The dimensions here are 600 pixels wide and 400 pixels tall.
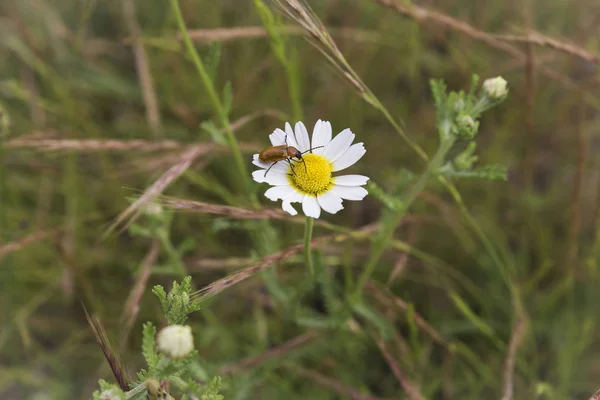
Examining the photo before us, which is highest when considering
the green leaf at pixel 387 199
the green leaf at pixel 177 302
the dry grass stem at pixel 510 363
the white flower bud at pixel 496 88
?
the white flower bud at pixel 496 88

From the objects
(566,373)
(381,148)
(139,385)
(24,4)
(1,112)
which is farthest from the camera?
(24,4)

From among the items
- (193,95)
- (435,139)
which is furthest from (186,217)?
(435,139)

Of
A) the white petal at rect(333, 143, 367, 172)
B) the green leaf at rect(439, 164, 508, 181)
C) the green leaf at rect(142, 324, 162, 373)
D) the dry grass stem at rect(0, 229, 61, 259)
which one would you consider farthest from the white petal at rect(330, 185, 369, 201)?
the dry grass stem at rect(0, 229, 61, 259)

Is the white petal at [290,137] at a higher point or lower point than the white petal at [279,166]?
higher

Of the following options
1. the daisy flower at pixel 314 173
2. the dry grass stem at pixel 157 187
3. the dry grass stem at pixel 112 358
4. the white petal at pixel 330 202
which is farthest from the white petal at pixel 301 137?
the dry grass stem at pixel 112 358

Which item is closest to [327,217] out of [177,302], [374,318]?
[374,318]

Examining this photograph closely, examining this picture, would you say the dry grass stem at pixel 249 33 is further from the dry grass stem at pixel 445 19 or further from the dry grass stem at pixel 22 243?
the dry grass stem at pixel 22 243

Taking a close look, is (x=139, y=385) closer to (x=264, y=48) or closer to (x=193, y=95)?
(x=193, y=95)

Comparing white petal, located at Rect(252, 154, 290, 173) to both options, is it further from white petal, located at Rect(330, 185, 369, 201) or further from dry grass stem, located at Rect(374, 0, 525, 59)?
→ dry grass stem, located at Rect(374, 0, 525, 59)
